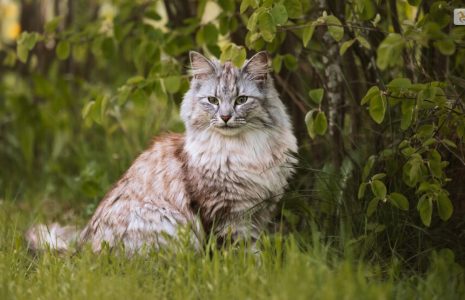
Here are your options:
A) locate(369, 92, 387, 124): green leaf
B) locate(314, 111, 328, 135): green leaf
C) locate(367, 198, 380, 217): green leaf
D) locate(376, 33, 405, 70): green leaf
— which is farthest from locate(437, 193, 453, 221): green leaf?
locate(376, 33, 405, 70): green leaf

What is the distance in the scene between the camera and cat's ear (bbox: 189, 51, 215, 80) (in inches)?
160

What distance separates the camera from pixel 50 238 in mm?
4004

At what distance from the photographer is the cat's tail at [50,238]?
155 inches

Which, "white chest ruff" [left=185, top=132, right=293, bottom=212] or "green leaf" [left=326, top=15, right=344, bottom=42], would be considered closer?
"green leaf" [left=326, top=15, right=344, bottom=42]

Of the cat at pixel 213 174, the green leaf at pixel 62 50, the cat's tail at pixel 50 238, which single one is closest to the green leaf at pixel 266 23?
the cat at pixel 213 174

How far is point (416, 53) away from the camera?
166 inches

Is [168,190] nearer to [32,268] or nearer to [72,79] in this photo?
[32,268]

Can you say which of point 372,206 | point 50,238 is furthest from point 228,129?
point 50,238

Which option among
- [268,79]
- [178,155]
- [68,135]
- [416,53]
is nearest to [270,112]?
[268,79]

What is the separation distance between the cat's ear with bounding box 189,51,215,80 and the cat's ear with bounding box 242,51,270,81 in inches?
7.9

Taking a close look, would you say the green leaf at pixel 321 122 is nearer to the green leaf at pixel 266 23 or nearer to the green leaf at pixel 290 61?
the green leaf at pixel 266 23

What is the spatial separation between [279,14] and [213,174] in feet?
3.53

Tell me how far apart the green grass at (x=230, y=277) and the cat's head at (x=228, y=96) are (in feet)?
2.49

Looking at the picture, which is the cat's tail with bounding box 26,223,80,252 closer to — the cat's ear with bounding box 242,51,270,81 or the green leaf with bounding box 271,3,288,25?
the cat's ear with bounding box 242,51,270,81
